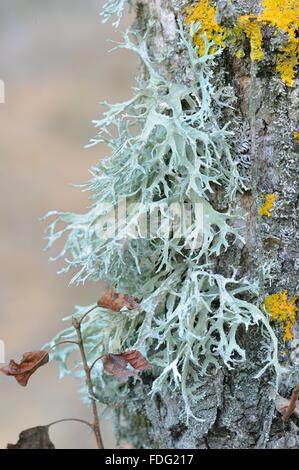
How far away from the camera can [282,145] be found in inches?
50.6

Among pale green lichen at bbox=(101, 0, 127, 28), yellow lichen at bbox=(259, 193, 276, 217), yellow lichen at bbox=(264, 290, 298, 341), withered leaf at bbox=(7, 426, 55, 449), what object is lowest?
withered leaf at bbox=(7, 426, 55, 449)

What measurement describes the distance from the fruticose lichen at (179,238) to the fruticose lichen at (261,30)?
0.09 ft

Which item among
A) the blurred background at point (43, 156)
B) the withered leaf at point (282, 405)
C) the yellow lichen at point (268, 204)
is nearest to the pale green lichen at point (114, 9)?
the yellow lichen at point (268, 204)

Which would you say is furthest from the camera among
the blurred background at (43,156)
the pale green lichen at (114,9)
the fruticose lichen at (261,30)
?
the blurred background at (43,156)

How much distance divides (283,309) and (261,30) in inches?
20.5

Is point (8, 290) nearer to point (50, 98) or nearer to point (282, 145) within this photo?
point (50, 98)

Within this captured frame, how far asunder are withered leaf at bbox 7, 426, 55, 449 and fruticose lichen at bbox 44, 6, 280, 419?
0.21 m

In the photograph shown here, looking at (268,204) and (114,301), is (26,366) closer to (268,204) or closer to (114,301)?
(114,301)

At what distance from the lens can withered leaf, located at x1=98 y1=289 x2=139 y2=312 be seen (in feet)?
3.91

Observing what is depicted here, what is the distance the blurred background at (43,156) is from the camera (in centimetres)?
316

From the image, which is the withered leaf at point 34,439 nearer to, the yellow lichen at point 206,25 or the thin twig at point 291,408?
the thin twig at point 291,408

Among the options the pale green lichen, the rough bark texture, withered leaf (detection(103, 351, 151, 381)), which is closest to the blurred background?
the rough bark texture

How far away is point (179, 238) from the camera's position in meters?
1.30

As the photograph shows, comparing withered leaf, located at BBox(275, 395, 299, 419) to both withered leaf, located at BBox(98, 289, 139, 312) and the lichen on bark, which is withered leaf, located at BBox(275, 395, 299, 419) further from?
withered leaf, located at BBox(98, 289, 139, 312)
